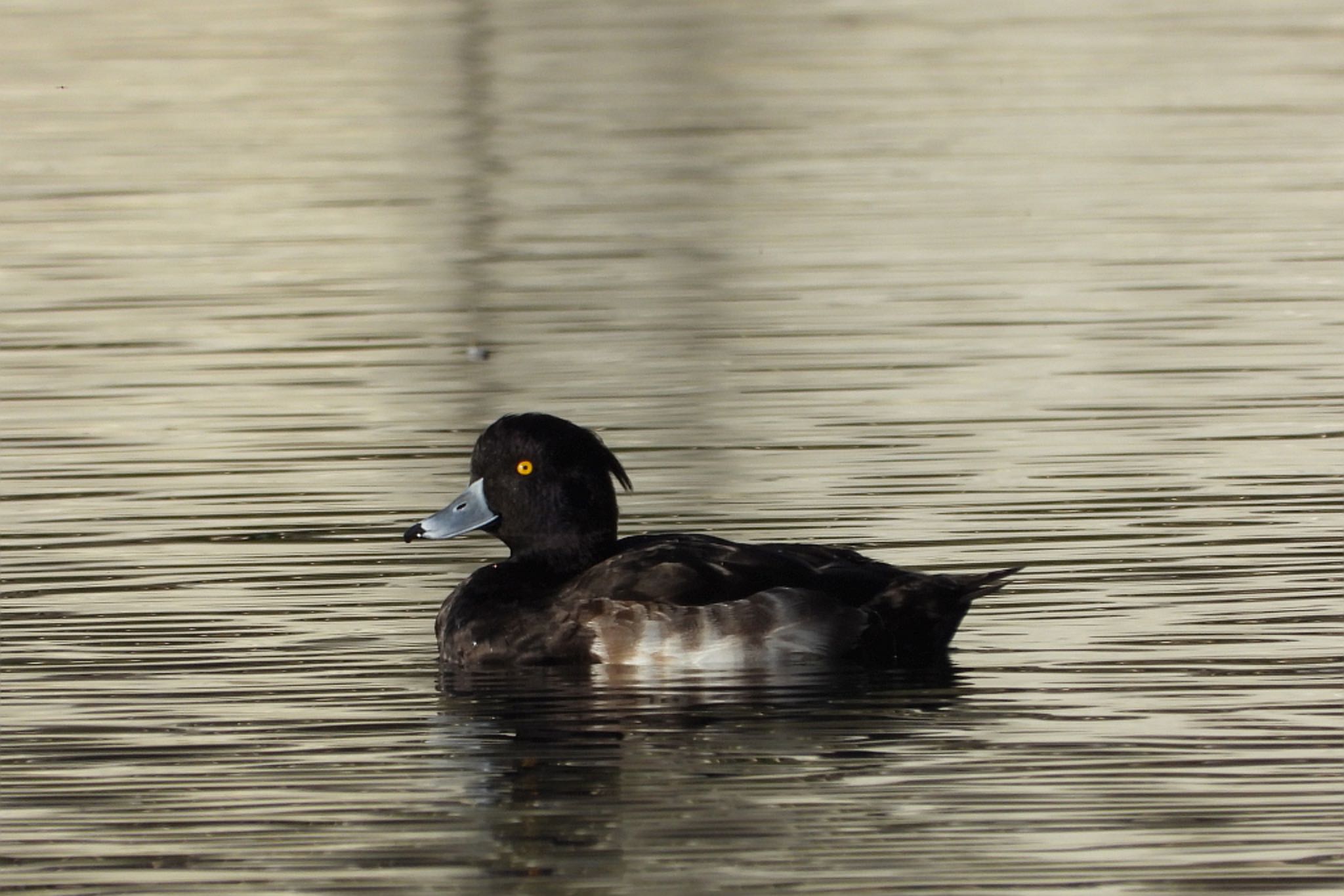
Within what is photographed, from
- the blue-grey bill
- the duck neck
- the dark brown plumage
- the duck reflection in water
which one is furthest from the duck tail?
the blue-grey bill

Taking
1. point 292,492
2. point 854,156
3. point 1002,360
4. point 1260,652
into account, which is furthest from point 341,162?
point 1260,652

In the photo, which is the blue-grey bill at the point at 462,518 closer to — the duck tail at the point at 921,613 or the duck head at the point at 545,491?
the duck head at the point at 545,491

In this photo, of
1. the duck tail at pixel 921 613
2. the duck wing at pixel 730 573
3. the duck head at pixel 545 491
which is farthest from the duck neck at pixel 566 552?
the duck tail at pixel 921 613

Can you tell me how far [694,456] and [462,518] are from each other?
3080 millimetres

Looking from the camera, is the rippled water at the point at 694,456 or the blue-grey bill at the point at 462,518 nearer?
the rippled water at the point at 694,456

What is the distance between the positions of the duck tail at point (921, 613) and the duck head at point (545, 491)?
117cm

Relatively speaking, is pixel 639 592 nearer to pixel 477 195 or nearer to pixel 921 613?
pixel 921 613

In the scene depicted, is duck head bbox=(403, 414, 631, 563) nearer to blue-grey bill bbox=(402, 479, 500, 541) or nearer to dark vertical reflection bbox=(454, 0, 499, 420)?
blue-grey bill bbox=(402, 479, 500, 541)

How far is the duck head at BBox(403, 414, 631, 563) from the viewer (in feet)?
35.7

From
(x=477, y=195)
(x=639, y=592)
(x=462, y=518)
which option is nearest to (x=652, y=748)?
(x=639, y=592)

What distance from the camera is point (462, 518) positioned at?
11.0m

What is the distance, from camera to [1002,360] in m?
16.2

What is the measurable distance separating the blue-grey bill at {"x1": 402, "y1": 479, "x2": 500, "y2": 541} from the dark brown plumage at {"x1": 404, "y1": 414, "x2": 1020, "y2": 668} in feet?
0.03

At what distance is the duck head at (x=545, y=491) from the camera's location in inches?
428
